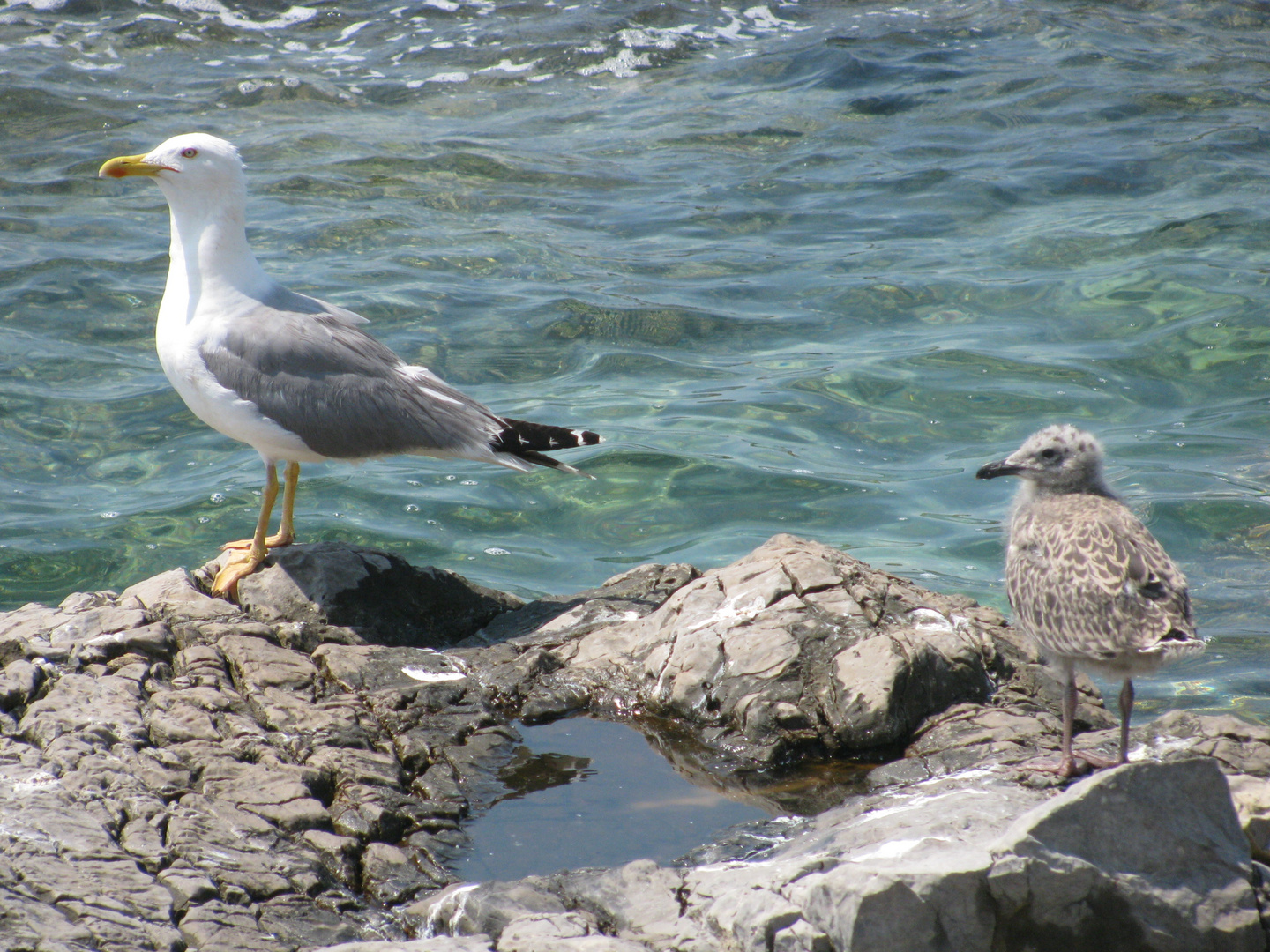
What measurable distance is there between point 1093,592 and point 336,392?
322 centimetres

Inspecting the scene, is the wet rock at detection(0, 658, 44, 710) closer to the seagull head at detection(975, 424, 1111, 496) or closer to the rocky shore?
the rocky shore

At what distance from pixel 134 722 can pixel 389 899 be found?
117 centimetres

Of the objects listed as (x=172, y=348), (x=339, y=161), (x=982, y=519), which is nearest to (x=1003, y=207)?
(x=982, y=519)

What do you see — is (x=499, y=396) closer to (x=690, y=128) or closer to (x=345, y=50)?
(x=690, y=128)

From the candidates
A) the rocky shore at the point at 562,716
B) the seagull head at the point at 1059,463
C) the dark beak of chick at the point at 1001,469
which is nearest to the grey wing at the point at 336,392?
the rocky shore at the point at 562,716

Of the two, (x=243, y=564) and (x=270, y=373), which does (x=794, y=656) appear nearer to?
(x=243, y=564)

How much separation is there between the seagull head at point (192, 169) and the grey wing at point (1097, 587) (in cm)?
378

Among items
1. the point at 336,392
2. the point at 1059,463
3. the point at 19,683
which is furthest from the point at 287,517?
the point at 1059,463

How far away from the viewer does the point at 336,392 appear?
542cm

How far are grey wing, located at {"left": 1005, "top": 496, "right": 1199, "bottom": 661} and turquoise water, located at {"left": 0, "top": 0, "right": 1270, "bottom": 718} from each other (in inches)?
75.2

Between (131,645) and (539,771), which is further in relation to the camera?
(131,645)

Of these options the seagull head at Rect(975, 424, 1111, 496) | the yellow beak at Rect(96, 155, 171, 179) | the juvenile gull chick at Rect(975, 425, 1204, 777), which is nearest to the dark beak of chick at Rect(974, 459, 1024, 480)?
the seagull head at Rect(975, 424, 1111, 496)

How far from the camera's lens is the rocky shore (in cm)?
297

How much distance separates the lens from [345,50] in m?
16.7
